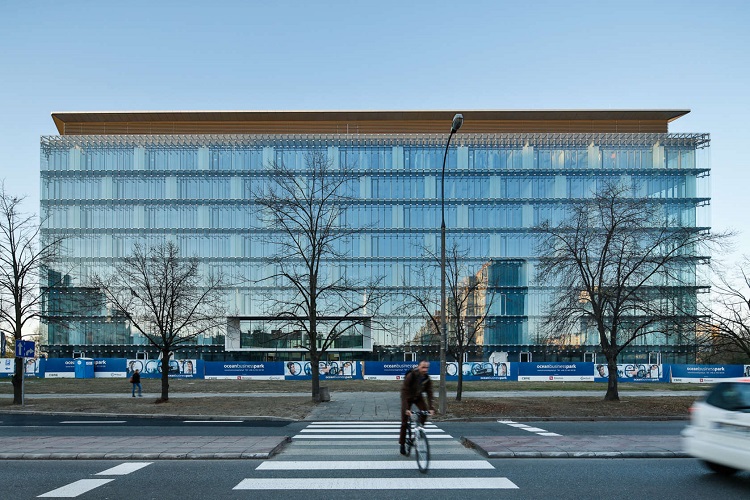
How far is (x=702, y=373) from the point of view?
165 feet

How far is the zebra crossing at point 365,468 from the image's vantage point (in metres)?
9.23

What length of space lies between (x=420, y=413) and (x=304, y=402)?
1934 centimetres

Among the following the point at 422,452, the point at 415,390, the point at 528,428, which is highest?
the point at 415,390

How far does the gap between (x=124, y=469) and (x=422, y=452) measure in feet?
16.1

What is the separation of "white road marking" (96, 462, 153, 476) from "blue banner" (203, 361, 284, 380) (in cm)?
4068

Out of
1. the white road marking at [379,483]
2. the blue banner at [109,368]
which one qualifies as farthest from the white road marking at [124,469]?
the blue banner at [109,368]

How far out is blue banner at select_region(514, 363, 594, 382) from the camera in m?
51.2

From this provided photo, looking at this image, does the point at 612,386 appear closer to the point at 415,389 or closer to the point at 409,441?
A: the point at 409,441

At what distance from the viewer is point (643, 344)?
7306 centimetres

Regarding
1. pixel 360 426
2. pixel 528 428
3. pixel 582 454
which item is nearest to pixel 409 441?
pixel 582 454

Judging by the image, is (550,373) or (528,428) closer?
(528,428)

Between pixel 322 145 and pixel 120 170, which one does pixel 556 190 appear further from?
pixel 120 170

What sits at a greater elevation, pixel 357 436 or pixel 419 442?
pixel 419 442

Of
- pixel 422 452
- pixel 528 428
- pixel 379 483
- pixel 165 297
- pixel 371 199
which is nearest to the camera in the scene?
pixel 379 483
